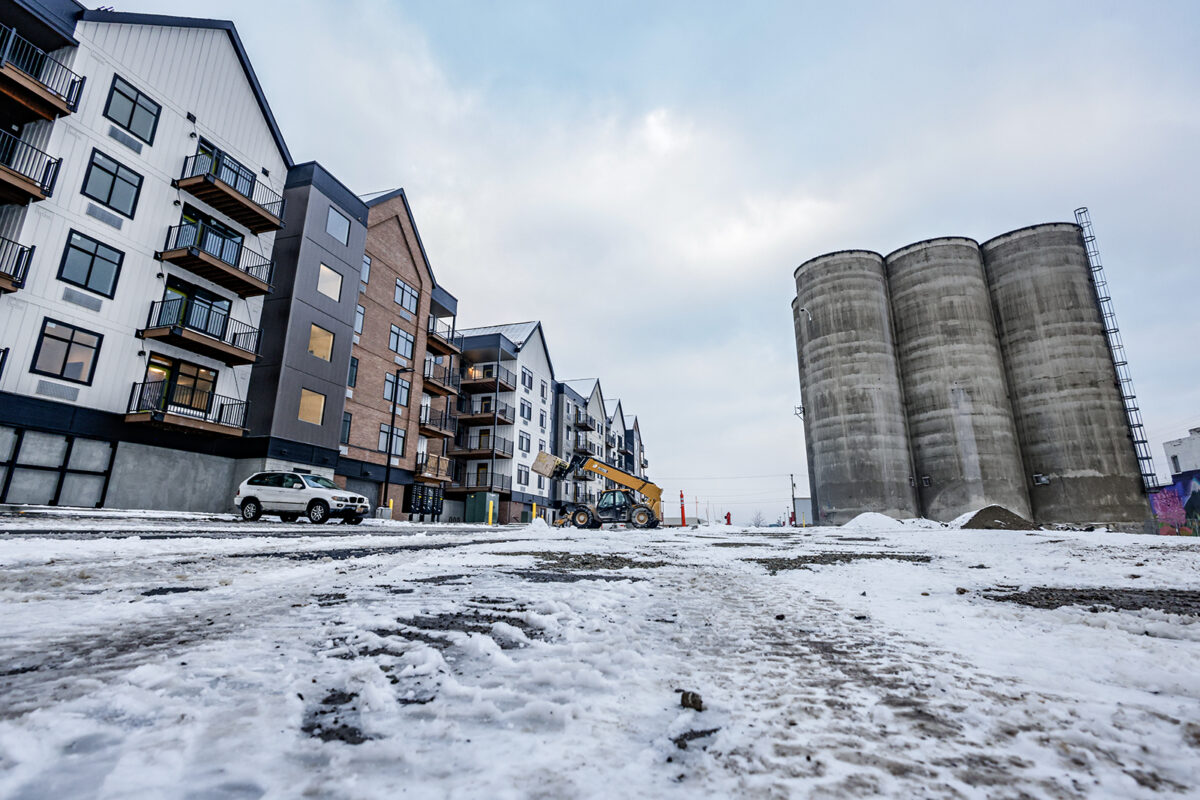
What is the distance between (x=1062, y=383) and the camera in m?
29.4

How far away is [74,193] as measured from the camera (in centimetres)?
1650

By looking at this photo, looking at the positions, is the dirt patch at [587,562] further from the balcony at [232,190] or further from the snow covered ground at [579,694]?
the balcony at [232,190]

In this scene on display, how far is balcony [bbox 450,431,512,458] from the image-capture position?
1556 inches

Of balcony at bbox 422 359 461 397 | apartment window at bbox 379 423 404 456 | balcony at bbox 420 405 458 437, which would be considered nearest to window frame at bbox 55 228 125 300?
apartment window at bbox 379 423 404 456

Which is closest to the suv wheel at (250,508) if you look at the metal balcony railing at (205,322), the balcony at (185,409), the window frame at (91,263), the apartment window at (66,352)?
the balcony at (185,409)

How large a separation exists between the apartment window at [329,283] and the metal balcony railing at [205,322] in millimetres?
3937

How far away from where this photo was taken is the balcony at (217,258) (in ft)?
62.1

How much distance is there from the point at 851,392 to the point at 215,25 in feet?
116

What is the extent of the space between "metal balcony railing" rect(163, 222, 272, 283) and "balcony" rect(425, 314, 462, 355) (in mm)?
11436

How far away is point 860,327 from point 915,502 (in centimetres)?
1070

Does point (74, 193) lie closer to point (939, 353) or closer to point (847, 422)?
point (847, 422)

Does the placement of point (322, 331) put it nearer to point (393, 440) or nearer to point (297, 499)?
point (393, 440)

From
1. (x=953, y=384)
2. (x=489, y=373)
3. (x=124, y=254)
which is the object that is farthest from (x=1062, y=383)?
(x=124, y=254)

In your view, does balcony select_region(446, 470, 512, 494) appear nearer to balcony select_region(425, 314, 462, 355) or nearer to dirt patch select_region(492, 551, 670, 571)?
balcony select_region(425, 314, 462, 355)
